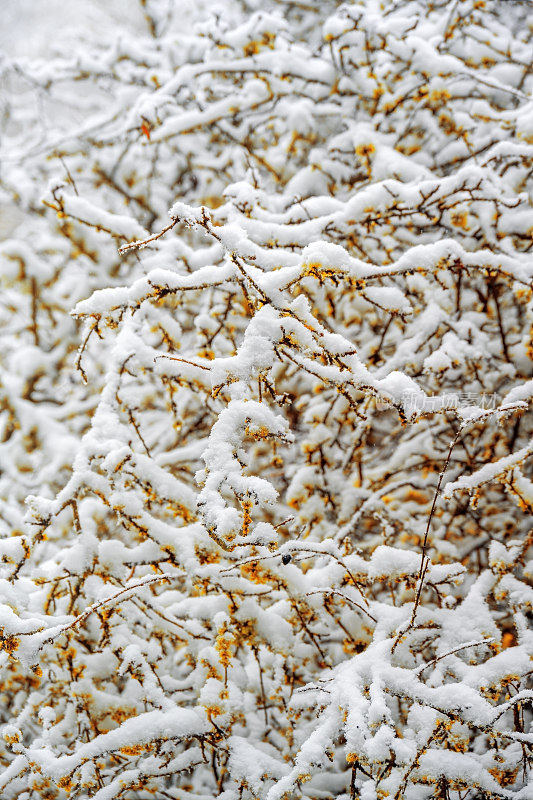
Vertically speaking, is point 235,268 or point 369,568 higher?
point 235,268

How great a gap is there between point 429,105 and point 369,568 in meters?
2.69

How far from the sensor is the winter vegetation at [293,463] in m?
1.54

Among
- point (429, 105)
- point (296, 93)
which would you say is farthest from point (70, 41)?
point (429, 105)

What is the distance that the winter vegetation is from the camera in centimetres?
154

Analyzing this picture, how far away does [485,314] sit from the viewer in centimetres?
261

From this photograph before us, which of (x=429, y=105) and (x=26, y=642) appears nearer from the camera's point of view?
(x=26, y=642)

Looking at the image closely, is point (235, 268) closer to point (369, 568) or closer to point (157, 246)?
point (157, 246)

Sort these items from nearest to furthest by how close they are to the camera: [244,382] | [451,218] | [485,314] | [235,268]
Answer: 1. [244,382]
2. [235,268]
3. [451,218]
4. [485,314]

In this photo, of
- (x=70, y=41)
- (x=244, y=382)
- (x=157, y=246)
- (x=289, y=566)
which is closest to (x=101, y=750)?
(x=289, y=566)

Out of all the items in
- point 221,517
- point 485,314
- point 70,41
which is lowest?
point 221,517

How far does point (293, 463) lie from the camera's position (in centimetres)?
350

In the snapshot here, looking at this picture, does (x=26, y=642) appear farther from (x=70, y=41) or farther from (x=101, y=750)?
(x=70, y=41)

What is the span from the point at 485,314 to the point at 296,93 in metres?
1.80

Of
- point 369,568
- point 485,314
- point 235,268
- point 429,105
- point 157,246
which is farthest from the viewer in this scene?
point 429,105
